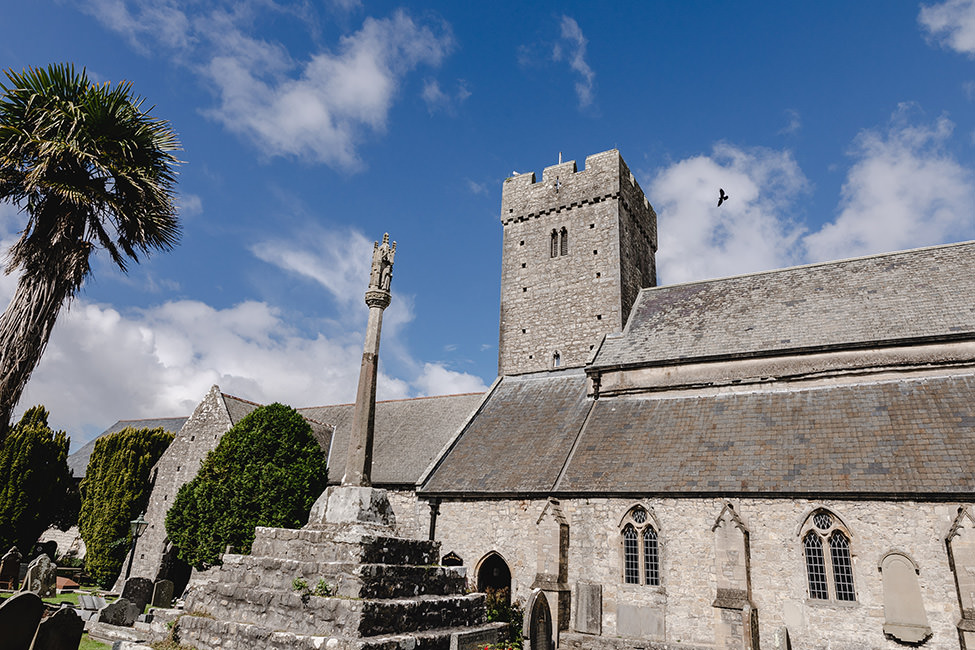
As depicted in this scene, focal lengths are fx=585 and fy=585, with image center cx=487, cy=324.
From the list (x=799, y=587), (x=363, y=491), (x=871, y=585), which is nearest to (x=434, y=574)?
(x=363, y=491)

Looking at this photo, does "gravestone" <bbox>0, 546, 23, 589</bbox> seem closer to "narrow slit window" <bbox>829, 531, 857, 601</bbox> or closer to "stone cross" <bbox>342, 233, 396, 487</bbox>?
"stone cross" <bbox>342, 233, 396, 487</bbox>

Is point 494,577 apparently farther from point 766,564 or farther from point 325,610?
point 325,610

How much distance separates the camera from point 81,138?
982 cm

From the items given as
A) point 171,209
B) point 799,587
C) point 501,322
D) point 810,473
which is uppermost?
point 501,322

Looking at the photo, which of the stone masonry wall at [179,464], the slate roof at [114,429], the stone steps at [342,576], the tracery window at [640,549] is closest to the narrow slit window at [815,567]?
the tracery window at [640,549]

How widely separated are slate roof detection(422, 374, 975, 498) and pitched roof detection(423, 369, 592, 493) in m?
0.05

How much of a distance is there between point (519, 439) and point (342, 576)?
12.1 metres

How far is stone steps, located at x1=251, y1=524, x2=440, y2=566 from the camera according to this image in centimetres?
819

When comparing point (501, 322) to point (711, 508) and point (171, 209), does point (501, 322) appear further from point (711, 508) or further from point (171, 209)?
point (171, 209)

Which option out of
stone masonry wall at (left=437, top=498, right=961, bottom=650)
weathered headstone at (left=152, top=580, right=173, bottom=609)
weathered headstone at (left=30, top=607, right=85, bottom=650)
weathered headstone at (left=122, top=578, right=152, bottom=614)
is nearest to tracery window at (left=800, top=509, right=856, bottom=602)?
stone masonry wall at (left=437, top=498, right=961, bottom=650)

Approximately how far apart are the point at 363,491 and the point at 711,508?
30.6 ft

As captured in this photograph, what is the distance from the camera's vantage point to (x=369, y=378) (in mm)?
10023

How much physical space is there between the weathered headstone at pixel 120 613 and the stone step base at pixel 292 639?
757cm

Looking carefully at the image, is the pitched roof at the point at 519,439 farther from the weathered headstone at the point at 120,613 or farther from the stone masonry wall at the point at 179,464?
the stone masonry wall at the point at 179,464
